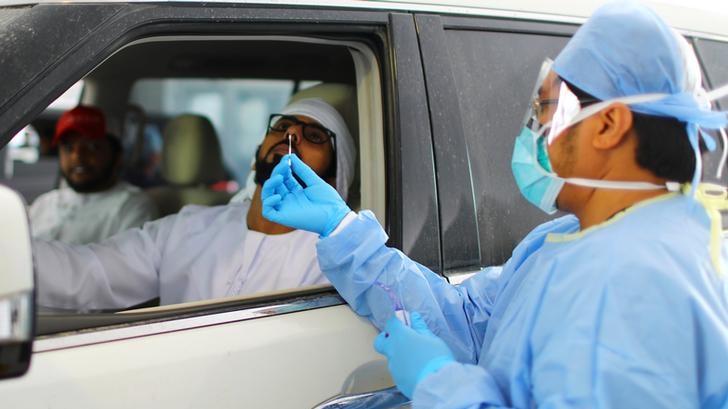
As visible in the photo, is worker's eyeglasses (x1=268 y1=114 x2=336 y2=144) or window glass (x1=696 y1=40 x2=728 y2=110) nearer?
worker's eyeglasses (x1=268 y1=114 x2=336 y2=144)

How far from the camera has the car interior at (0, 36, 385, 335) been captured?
220 centimetres

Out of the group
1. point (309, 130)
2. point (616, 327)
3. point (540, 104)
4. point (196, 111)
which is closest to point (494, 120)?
point (540, 104)

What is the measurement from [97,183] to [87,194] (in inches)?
3.1

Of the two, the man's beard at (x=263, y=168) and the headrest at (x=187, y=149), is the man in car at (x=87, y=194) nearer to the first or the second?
the headrest at (x=187, y=149)

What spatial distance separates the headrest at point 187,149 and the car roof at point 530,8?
2.55 meters

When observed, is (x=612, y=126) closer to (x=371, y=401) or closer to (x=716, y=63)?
(x=371, y=401)

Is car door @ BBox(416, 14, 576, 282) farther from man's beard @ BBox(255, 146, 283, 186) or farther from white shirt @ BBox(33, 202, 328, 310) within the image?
man's beard @ BBox(255, 146, 283, 186)

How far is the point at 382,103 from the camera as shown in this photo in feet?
7.15

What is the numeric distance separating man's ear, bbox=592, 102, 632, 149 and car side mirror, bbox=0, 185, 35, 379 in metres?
1.10

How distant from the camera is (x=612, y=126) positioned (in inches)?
65.6

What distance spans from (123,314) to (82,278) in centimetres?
93

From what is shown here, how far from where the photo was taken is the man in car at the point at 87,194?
4.24m

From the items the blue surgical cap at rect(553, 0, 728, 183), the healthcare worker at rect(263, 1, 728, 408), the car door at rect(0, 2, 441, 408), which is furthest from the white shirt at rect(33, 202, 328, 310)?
the blue surgical cap at rect(553, 0, 728, 183)

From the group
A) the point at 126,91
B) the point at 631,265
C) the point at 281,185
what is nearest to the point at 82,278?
the point at 281,185
